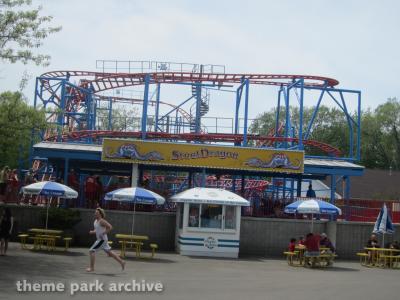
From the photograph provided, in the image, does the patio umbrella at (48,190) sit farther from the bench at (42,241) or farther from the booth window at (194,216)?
the booth window at (194,216)

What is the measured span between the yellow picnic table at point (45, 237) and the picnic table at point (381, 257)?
11.4 meters

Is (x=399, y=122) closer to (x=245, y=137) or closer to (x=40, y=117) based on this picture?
(x=245, y=137)

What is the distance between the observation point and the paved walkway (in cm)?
1320

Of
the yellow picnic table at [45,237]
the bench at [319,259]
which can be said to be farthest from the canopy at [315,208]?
the yellow picnic table at [45,237]

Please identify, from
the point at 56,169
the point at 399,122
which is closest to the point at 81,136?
the point at 56,169

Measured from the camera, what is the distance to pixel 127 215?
82.8 feet

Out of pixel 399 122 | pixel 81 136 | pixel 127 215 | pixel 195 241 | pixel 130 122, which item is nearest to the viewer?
pixel 195 241

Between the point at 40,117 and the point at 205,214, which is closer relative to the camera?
the point at 40,117

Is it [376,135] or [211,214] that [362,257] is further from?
[376,135]

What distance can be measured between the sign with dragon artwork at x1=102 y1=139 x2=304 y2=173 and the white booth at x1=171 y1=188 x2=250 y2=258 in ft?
15.1

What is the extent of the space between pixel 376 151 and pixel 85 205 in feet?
180

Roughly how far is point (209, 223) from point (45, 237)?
625 cm

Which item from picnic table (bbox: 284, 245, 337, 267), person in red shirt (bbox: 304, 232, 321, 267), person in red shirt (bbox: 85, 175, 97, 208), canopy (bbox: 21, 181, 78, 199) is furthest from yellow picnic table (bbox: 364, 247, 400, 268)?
canopy (bbox: 21, 181, 78, 199)

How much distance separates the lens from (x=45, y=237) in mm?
21062
